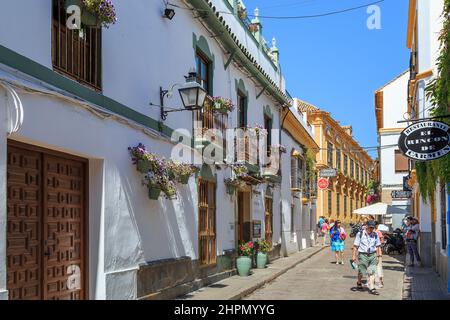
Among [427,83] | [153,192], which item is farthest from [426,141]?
[427,83]

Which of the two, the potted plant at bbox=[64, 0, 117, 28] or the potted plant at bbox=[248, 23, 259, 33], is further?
the potted plant at bbox=[248, 23, 259, 33]

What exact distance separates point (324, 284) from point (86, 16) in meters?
8.84

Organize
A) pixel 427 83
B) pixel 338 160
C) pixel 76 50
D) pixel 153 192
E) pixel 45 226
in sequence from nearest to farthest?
pixel 45 226 → pixel 76 50 → pixel 153 192 → pixel 427 83 → pixel 338 160

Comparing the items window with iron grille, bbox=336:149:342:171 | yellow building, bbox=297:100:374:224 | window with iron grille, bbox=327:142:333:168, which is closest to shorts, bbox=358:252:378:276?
yellow building, bbox=297:100:374:224

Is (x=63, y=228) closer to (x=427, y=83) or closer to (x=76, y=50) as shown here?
(x=76, y=50)

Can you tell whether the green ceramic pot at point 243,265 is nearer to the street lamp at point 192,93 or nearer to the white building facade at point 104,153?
the white building facade at point 104,153

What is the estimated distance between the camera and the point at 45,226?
6754 millimetres

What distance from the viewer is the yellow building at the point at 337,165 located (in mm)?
38875

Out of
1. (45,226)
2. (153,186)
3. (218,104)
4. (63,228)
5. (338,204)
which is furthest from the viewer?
(338,204)

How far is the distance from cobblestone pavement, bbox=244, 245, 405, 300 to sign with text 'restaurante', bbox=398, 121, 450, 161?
12.7 feet

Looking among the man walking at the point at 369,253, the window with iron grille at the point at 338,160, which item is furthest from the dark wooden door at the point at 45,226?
the window with iron grille at the point at 338,160

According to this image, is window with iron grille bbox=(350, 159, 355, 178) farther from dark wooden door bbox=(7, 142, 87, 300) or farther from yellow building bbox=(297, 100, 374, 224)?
dark wooden door bbox=(7, 142, 87, 300)

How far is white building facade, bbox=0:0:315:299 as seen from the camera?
6.17 meters
